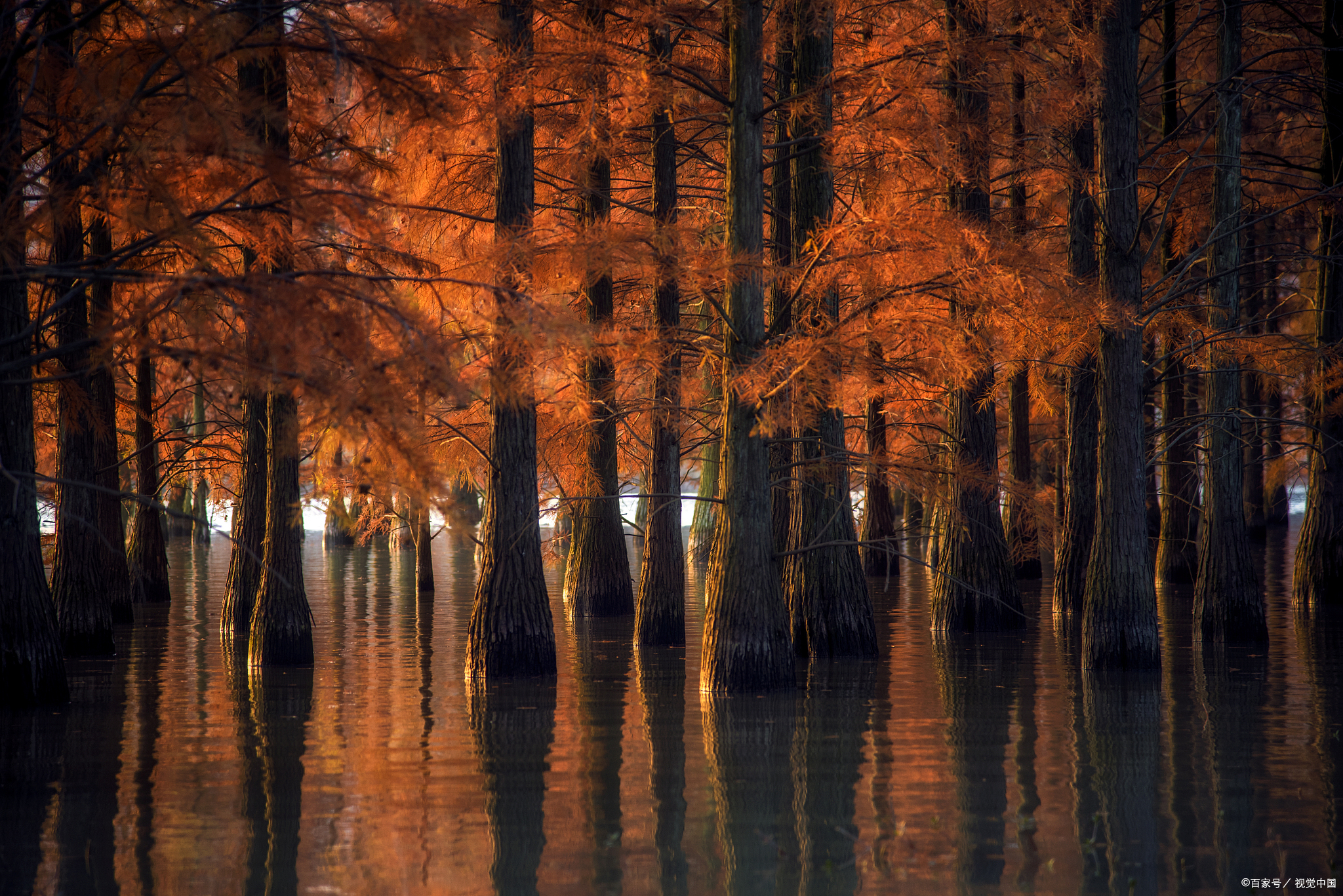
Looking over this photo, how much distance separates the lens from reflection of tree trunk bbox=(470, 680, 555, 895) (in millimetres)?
6820

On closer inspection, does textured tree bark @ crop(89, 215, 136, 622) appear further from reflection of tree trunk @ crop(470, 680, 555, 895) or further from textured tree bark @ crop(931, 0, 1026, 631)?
textured tree bark @ crop(931, 0, 1026, 631)

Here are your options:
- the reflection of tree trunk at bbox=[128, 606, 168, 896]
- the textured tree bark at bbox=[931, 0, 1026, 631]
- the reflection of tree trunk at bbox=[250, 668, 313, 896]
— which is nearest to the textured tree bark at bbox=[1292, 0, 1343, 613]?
the textured tree bark at bbox=[931, 0, 1026, 631]

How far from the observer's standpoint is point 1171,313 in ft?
53.2

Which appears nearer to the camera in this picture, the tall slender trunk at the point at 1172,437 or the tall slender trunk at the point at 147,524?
the tall slender trunk at the point at 1172,437

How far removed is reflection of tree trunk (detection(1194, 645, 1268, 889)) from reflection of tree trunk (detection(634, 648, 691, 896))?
2.93 metres

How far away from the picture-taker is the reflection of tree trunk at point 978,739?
22.6ft

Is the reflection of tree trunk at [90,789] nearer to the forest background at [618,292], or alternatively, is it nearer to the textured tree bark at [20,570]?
the textured tree bark at [20,570]

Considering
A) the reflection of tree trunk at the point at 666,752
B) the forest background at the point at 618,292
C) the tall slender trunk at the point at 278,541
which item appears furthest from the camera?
the tall slender trunk at the point at 278,541

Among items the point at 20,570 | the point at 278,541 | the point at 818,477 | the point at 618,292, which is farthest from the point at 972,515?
the point at 20,570

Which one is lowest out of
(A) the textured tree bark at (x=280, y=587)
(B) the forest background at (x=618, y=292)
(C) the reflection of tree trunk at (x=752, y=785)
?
(C) the reflection of tree trunk at (x=752, y=785)

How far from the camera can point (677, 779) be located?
8719 mm

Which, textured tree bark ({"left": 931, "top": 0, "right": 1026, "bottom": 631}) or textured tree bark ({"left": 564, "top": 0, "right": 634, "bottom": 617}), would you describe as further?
textured tree bark ({"left": 931, "top": 0, "right": 1026, "bottom": 631})

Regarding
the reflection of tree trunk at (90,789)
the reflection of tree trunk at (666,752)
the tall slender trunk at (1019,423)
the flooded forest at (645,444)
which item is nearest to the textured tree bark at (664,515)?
the flooded forest at (645,444)

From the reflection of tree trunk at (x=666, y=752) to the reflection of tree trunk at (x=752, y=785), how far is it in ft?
0.78
